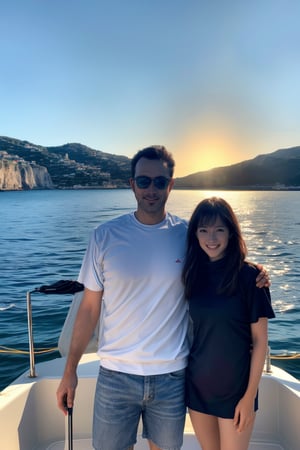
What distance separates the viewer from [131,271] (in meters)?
1.83

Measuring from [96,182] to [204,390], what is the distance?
113 metres

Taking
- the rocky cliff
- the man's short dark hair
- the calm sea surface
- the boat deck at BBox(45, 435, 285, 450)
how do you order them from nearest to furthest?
the man's short dark hair, the boat deck at BBox(45, 435, 285, 450), the calm sea surface, the rocky cliff

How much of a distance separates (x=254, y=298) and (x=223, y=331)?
0.20 m

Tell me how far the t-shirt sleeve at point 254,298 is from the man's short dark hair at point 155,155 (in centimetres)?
61

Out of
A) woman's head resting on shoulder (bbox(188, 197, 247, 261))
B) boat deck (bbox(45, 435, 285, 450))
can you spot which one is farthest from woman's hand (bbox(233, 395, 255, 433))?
boat deck (bbox(45, 435, 285, 450))

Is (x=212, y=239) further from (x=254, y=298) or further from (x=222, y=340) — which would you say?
(x=222, y=340)

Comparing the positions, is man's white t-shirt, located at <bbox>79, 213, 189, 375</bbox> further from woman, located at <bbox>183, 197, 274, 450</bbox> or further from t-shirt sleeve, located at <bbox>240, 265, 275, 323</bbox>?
t-shirt sleeve, located at <bbox>240, 265, 275, 323</bbox>

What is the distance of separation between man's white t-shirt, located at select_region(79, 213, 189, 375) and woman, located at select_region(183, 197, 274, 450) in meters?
0.07

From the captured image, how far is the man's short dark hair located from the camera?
1978 millimetres

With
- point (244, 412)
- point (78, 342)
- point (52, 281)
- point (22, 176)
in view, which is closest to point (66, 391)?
point (78, 342)

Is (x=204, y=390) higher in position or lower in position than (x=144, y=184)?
lower

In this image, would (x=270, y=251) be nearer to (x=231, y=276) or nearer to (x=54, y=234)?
(x=54, y=234)

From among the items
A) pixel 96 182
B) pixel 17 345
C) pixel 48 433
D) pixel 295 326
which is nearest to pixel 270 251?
pixel 295 326

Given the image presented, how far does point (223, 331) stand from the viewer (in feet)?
5.91
